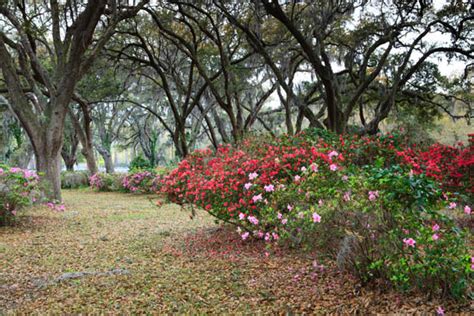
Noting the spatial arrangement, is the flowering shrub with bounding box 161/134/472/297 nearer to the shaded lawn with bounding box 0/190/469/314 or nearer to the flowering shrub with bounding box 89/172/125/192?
the shaded lawn with bounding box 0/190/469/314

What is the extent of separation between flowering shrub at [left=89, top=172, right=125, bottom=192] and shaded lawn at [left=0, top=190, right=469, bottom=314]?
30.7 ft

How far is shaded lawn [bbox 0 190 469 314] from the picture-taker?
3.20 m

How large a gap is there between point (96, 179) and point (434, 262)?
50.5 feet

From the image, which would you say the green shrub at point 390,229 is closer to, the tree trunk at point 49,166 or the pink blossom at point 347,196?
the pink blossom at point 347,196

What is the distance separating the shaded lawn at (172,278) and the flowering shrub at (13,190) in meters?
0.39

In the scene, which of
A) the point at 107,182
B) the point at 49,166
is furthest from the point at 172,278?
the point at 107,182

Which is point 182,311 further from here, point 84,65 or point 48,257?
point 84,65

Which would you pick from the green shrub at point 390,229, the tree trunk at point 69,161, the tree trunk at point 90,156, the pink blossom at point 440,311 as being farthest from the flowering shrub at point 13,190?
the tree trunk at point 69,161

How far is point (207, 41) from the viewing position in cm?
1622

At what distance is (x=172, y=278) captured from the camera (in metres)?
3.99

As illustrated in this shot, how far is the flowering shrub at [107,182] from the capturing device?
15877 mm

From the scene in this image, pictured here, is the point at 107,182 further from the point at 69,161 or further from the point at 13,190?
the point at 69,161

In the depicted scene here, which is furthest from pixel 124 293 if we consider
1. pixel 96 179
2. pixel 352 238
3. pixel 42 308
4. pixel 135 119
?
pixel 135 119

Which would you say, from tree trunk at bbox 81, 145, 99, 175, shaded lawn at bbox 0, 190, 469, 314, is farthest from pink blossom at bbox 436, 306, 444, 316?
tree trunk at bbox 81, 145, 99, 175
